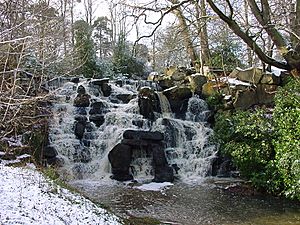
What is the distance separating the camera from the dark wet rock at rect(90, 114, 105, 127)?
45.3 feet

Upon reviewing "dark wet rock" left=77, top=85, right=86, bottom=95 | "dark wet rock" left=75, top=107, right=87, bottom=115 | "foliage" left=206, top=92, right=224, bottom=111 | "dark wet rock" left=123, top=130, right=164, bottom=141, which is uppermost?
"dark wet rock" left=77, top=85, right=86, bottom=95

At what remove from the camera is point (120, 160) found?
11828 mm

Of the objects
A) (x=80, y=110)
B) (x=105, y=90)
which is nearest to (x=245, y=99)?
(x=105, y=90)

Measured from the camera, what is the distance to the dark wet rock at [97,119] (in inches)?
544

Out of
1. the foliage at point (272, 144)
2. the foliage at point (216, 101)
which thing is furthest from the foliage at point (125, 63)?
the foliage at point (272, 144)

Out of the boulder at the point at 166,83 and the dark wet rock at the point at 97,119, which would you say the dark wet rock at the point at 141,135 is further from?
the boulder at the point at 166,83

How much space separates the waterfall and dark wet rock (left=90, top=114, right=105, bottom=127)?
7.39 feet

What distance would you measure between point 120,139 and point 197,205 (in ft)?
15.7

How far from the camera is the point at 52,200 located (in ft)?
19.5

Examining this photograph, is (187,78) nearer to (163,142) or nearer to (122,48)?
(163,142)

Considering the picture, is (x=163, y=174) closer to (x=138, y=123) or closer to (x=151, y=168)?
(x=151, y=168)

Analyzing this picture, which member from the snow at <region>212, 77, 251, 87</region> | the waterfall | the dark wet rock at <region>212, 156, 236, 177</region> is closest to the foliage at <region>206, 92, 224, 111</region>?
the snow at <region>212, 77, 251, 87</region>

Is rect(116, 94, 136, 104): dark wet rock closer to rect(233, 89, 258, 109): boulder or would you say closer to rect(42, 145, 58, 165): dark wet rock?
rect(42, 145, 58, 165): dark wet rock

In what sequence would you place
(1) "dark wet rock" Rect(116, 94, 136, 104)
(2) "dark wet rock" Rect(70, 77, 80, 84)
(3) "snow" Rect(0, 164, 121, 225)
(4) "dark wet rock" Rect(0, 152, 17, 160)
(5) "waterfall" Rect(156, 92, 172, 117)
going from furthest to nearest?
(2) "dark wet rock" Rect(70, 77, 80, 84), (1) "dark wet rock" Rect(116, 94, 136, 104), (5) "waterfall" Rect(156, 92, 172, 117), (4) "dark wet rock" Rect(0, 152, 17, 160), (3) "snow" Rect(0, 164, 121, 225)
